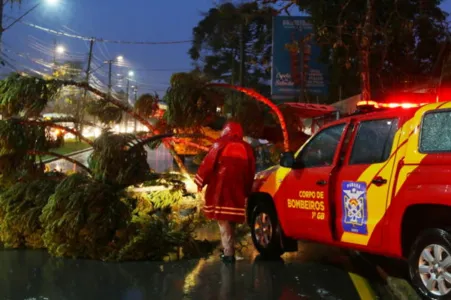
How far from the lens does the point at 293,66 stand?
59.5ft

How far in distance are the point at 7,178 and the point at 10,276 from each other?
2763 millimetres

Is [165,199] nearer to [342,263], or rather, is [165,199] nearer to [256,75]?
[342,263]

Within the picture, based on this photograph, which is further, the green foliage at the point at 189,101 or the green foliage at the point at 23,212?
the green foliage at the point at 189,101

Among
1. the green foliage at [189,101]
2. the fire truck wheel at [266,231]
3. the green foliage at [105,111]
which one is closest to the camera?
the fire truck wheel at [266,231]

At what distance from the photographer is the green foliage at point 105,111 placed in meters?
9.68

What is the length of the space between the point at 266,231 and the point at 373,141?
2.23 m

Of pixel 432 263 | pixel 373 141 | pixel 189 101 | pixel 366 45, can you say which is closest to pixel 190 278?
pixel 373 141

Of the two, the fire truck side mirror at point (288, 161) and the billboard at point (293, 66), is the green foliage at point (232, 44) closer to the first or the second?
the billboard at point (293, 66)

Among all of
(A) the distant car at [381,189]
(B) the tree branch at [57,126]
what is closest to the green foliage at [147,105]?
(B) the tree branch at [57,126]

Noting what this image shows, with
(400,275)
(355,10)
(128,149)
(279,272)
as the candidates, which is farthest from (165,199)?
(355,10)

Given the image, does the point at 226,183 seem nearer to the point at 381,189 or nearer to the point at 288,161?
the point at 288,161

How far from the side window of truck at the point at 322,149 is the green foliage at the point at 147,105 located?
4.35 m

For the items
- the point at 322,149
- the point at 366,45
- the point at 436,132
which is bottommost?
the point at 322,149

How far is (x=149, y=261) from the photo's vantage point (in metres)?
6.69
